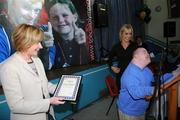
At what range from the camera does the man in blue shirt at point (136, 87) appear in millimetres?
2621

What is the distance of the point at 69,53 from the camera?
6051 millimetres

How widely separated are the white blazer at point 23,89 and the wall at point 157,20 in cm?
847

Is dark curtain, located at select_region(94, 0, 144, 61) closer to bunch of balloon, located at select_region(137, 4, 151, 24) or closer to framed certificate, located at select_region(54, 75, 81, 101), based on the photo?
bunch of balloon, located at select_region(137, 4, 151, 24)

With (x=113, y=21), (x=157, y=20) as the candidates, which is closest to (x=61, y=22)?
(x=113, y=21)

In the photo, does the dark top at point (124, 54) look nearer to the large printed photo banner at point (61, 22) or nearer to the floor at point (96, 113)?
the floor at point (96, 113)

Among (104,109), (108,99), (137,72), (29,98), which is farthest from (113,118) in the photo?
(29,98)

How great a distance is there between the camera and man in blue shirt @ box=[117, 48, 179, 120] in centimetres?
262

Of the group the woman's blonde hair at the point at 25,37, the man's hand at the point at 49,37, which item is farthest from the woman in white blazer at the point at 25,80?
the man's hand at the point at 49,37

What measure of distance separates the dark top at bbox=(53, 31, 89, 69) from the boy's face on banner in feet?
2.20

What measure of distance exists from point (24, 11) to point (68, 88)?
2.74 meters

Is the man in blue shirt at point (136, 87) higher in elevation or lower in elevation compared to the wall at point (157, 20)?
lower

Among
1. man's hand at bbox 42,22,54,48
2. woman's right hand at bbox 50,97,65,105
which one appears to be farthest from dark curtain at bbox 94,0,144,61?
woman's right hand at bbox 50,97,65,105

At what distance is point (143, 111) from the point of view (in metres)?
2.92

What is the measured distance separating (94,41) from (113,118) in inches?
89.8
